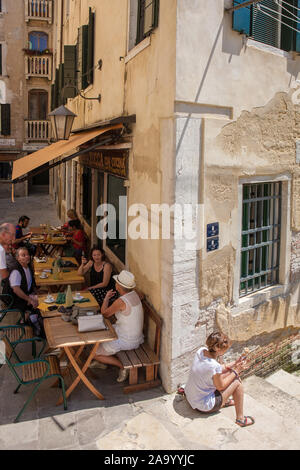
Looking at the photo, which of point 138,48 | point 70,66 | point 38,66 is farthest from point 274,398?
point 38,66

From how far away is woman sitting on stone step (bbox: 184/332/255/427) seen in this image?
4.47m

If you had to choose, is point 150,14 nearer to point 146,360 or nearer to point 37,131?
point 146,360

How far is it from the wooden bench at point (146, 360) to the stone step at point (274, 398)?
138 centimetres

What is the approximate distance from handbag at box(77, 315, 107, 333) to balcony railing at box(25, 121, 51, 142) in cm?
1917

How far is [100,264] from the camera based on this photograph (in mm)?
6785

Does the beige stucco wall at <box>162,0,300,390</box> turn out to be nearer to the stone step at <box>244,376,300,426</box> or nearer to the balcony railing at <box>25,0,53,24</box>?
the stone step at <box>244,376,300,426</box>

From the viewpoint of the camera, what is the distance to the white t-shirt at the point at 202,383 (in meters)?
4.49

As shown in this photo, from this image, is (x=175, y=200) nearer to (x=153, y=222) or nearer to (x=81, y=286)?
(x=153, y=222)

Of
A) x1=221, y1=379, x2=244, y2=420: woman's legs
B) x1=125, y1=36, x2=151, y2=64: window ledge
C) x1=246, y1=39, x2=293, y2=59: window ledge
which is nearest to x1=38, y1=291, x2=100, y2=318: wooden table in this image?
x1=221, y1=379, x2=244, y2=420: woman's legs

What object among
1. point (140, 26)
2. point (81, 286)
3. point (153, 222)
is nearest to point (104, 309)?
point (153, 222)

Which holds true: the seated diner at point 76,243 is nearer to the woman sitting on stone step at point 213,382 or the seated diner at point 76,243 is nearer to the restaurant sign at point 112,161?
the restaurant sign at point 112,161
